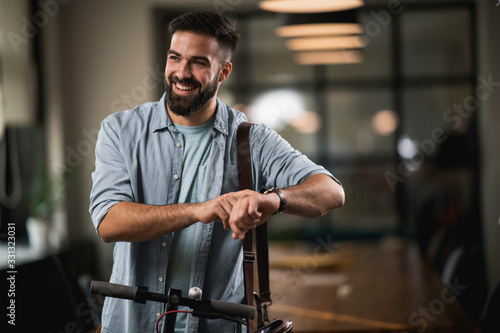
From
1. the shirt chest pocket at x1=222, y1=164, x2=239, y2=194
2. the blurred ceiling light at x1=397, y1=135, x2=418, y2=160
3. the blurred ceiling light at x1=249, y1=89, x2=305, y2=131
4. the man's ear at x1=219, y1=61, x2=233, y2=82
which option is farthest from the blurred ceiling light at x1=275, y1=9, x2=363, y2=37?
the blurred ceiling light at x1=397, y1=135, x2=418, y2=160

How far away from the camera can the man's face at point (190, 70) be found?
1698 millimetres

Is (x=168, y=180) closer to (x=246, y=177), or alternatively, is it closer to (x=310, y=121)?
(x=246, y=177)

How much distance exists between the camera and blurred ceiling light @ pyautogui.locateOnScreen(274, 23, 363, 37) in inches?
152

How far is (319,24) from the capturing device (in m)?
3.78

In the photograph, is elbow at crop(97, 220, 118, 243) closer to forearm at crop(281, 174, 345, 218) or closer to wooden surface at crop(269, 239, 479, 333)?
forearm at crop(281, 174, 345, 218)

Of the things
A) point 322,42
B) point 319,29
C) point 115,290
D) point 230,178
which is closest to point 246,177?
point 230,178

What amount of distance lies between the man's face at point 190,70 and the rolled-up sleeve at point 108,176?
0.21 meters

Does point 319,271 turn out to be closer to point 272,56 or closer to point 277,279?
point 277,279

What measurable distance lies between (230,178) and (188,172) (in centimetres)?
13

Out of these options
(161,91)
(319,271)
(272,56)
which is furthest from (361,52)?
(161,91)

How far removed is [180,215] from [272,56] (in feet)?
20.1

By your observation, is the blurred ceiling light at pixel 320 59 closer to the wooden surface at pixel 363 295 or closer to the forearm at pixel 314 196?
the wooden surface at pixel 363 295

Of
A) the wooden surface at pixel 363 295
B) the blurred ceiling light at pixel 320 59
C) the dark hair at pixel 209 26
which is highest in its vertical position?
the blurred ceiling light at pixel 320 59

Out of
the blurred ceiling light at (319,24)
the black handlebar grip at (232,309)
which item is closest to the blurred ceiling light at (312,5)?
the blurred ceiling light at (319,24)
